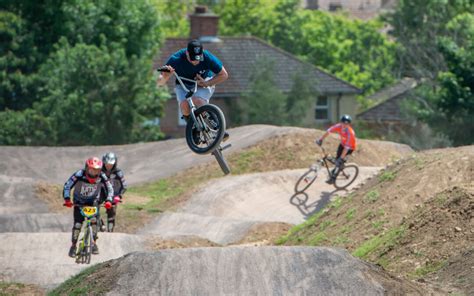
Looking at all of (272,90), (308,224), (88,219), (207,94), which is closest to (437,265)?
(207,94)

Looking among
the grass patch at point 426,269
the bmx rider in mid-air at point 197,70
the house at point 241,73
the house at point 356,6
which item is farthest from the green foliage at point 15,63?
the house at point 356,6

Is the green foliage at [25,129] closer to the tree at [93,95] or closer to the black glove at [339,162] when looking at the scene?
the tree at [93,95]

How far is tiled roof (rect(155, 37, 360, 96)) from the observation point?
6788 cm

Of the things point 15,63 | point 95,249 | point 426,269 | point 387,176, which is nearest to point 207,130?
point 426,269

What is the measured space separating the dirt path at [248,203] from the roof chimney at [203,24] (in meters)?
30.5

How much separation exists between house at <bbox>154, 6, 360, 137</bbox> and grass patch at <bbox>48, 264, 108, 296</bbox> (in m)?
47.5

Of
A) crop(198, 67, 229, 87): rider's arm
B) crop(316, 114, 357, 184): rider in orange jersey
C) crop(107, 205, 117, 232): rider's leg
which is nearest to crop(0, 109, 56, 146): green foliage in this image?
crop(316, 114, 357, 184): rider in orange jersey

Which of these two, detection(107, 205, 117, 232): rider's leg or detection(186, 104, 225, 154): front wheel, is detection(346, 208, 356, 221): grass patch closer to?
detection(107, 205, 117, 232): rider's leg

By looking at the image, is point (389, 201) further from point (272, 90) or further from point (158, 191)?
point (272, 90)

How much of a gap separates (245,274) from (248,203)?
1863 centimetres

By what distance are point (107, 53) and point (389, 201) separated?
28.8 metres

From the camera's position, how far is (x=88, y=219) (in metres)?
22.1

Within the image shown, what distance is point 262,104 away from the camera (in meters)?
63.8

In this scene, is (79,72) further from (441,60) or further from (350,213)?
(350,213)
